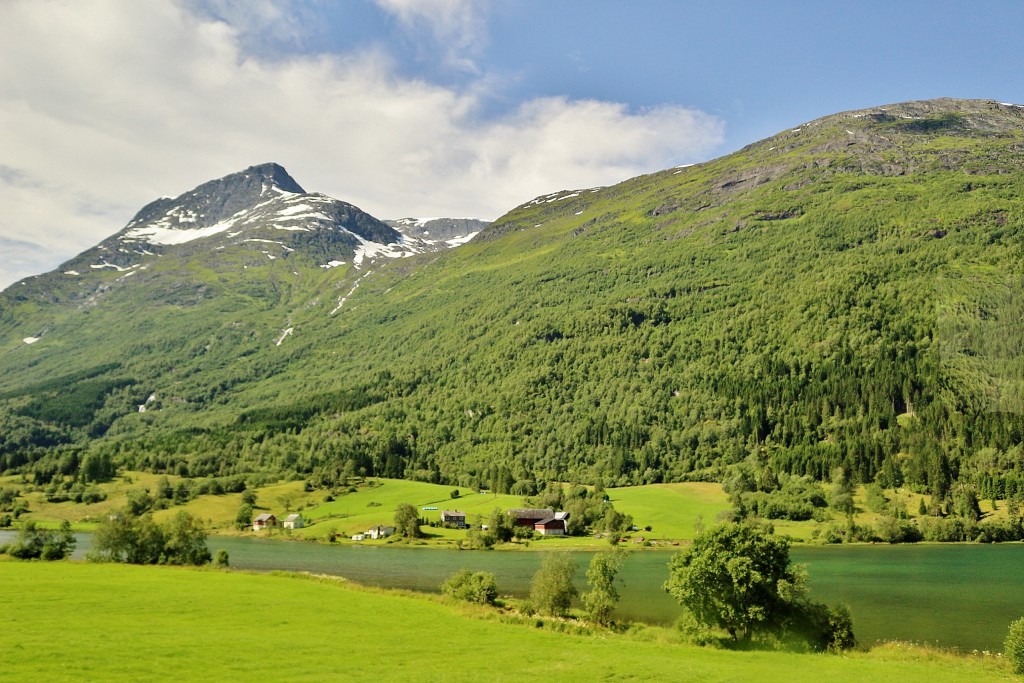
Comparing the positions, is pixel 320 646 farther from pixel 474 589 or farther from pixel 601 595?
pixel 601 595

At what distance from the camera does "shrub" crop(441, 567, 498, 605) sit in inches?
2650

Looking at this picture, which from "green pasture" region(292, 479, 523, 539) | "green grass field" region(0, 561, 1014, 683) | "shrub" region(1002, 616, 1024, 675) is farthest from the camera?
"green pasture" region(292, 479, 523, 539)

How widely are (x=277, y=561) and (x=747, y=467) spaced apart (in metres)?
126

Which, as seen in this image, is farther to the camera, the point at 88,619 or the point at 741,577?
the point at 741,577

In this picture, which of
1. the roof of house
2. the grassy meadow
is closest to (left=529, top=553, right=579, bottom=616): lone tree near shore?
the grassy meadow

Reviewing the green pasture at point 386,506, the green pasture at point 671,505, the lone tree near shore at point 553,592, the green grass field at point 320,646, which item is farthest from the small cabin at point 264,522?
the lone tree near shore at point 553,592

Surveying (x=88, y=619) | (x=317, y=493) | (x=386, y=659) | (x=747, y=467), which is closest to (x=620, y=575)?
(x=386, y=659)

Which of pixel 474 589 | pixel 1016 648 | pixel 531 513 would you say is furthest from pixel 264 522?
pixel 1016 648

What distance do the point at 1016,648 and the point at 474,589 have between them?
43746 mm

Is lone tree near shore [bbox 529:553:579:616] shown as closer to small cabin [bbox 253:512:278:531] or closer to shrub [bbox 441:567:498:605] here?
shrub [bbox 441:567:498:605]

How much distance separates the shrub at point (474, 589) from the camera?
6731cm

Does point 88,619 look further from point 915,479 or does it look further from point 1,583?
point 915,479

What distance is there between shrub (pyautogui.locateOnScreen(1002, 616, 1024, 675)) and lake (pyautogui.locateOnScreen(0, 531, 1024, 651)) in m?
9.96

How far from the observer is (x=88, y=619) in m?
41.5
